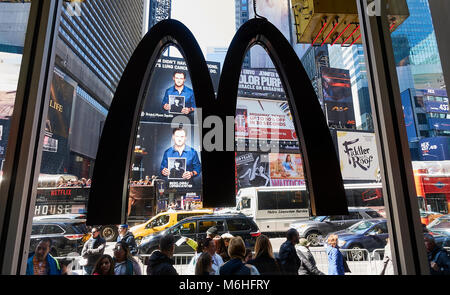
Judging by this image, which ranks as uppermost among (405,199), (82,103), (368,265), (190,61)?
(82,103)

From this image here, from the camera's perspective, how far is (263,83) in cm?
952

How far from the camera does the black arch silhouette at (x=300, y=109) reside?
3.19 feet

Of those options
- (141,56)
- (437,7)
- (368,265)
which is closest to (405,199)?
(437,7)

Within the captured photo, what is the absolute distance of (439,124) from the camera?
3.85ft

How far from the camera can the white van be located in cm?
578

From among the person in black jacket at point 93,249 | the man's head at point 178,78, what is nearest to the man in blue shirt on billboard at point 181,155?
the man's head at point 178,78

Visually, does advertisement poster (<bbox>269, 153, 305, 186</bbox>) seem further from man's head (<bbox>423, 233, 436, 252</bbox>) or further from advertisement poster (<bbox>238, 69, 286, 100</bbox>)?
man's head (<bbox>423, 233, 436, 252</bbox>)

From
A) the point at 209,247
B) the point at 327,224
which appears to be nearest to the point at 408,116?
the point at 209,247

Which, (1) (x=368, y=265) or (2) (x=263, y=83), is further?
(2) (x=263, y=83)

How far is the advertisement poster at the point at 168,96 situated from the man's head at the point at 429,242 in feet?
29.9

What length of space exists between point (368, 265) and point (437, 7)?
11.7ft

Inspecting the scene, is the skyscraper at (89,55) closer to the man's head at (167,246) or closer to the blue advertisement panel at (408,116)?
the man's head at (167,246)

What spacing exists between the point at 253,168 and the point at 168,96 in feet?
15.8
